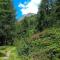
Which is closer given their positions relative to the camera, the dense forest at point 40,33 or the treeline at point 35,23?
the dense forest at point 40,33

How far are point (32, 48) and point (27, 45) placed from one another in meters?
0.50

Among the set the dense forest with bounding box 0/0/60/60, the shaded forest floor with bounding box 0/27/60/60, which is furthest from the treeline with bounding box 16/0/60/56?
the shaded forest floor with bounding box 0/27/60/60

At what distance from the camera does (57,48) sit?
439 cm

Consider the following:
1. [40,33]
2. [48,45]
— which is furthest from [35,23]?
[48,45]

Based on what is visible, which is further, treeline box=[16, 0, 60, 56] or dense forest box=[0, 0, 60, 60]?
treeline box=[16, 0, 60, 56]

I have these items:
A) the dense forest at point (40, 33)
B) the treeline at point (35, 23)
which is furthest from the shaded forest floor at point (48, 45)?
the treeline at point (35, 23)

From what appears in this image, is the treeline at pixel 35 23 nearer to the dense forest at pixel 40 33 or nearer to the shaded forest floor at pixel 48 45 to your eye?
the dense forest at pixel 40 33

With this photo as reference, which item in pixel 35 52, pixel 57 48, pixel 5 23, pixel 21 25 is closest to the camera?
pixel 57 48

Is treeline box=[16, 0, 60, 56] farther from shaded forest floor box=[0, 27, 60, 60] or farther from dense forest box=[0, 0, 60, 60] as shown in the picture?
shaded forest floor box=[0, 27, 60, 60]

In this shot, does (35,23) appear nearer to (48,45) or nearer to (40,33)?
(40,33)

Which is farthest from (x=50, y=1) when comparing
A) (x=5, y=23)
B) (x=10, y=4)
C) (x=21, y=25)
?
(x=5, y=23)

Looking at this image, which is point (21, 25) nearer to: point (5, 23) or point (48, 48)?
point (48, 48)

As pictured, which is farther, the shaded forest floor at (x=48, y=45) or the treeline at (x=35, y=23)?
the treeline at (x=35, y=23)

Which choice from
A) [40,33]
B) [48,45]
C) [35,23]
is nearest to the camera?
[48,45]
